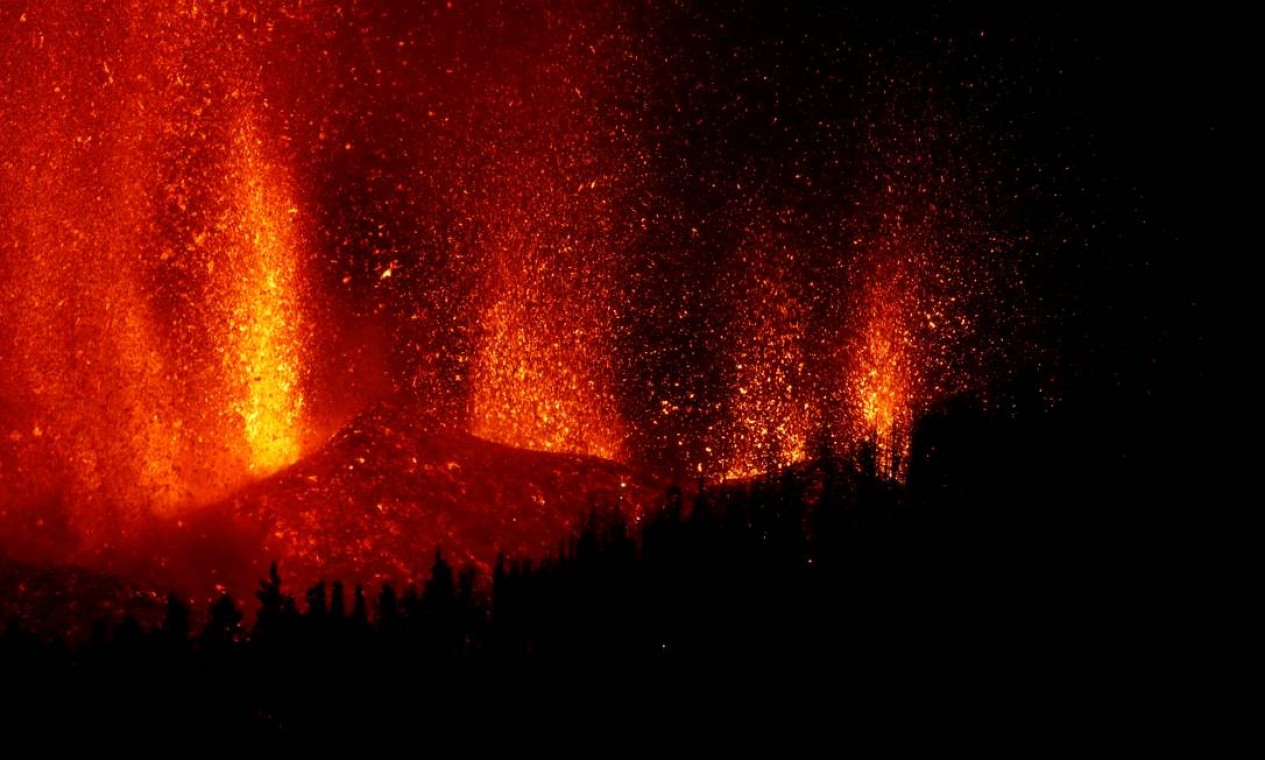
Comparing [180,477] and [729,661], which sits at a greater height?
[180,477]

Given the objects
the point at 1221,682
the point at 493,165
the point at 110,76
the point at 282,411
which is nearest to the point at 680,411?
the point at 493,165

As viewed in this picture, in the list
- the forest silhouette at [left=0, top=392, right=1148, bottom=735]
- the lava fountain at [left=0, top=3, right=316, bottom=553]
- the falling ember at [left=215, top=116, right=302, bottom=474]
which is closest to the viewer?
the forest silhouette at [left=0, top=392, right=1148, bottom=735]

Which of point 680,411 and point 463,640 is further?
point 680,411

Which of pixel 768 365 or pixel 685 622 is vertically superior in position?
pixel 768 365

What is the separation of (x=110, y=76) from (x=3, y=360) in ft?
6.79

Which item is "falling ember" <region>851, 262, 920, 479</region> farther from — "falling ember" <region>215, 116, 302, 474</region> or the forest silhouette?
the forest silhouette

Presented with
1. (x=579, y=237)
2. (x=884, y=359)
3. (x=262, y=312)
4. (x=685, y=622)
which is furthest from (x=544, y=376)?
(x=685, y=622)

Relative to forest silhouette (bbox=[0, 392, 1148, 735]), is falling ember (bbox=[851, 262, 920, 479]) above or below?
above

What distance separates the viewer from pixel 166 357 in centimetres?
851

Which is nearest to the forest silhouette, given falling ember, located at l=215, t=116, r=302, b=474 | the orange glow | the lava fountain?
the lava fountain

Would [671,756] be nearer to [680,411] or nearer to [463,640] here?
[463,640]

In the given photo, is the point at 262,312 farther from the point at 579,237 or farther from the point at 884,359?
the point at 884,359

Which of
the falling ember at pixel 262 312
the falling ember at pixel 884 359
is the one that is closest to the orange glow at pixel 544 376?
the falling ember at pixel 262 312

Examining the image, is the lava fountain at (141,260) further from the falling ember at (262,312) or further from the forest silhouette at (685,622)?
the forest silhouette at (685,622)
